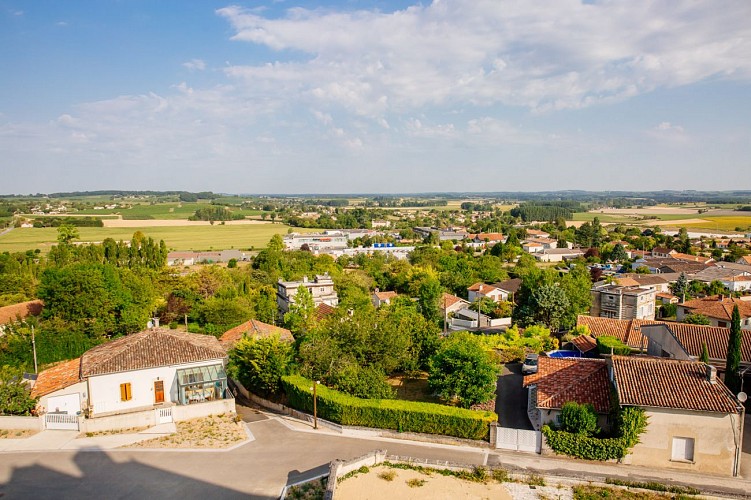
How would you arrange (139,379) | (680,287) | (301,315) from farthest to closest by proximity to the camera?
(680,287) → (301,315) → (139,379)

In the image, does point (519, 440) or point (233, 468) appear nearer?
point (233, 468)

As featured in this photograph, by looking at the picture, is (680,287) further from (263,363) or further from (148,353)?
(148,353)

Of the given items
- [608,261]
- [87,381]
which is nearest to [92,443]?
[87,381]

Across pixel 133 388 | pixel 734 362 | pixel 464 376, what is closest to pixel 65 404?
pixel 133 388

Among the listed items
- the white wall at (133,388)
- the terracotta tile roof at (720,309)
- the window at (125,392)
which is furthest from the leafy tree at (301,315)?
the terracotta tile roof at (720,309)

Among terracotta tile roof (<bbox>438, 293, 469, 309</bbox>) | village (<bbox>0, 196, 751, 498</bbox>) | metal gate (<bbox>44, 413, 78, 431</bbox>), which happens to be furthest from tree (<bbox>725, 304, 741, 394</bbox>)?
metal gate (<bbox>44, 413, 78, 431</bbox>)

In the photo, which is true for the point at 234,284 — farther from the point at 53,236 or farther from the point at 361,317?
the point at 53,236
